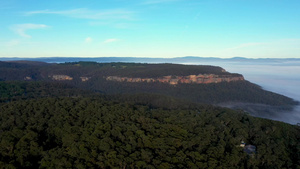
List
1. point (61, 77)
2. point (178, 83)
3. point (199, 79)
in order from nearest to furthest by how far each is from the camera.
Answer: point (199, 79), point (178, 83), point (61, 77)

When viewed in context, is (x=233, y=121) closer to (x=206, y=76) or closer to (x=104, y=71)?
(x=206, y=76)

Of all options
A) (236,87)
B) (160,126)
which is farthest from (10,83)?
(236,87)

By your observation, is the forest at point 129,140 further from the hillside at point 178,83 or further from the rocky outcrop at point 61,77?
the rocky outcrop at point 61,77

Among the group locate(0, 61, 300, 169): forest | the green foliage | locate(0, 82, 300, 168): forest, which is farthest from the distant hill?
locate(0, 82, 300, 168): forest

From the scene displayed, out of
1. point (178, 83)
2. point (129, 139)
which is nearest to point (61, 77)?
point (178, 83)

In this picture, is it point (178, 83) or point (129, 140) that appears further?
point (178, 83)

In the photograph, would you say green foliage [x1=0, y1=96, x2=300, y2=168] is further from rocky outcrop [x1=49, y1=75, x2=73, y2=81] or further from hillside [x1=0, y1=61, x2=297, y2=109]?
rocky outcrop [x1=49, y1=75, x2=73, y2=81]

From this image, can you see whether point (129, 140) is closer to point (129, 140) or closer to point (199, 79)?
point (129, 140)

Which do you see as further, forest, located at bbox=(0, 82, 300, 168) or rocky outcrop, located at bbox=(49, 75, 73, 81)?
rocky outcrop, located at bbox=(49, 75, 73, 81)

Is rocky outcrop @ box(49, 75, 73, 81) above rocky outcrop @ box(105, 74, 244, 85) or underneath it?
underneath

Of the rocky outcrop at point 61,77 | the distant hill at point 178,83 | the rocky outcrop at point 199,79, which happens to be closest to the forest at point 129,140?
the distant hill at point 178,83

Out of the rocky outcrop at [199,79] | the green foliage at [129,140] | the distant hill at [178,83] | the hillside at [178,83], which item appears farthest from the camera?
the rocky outcrop at [199,79]
